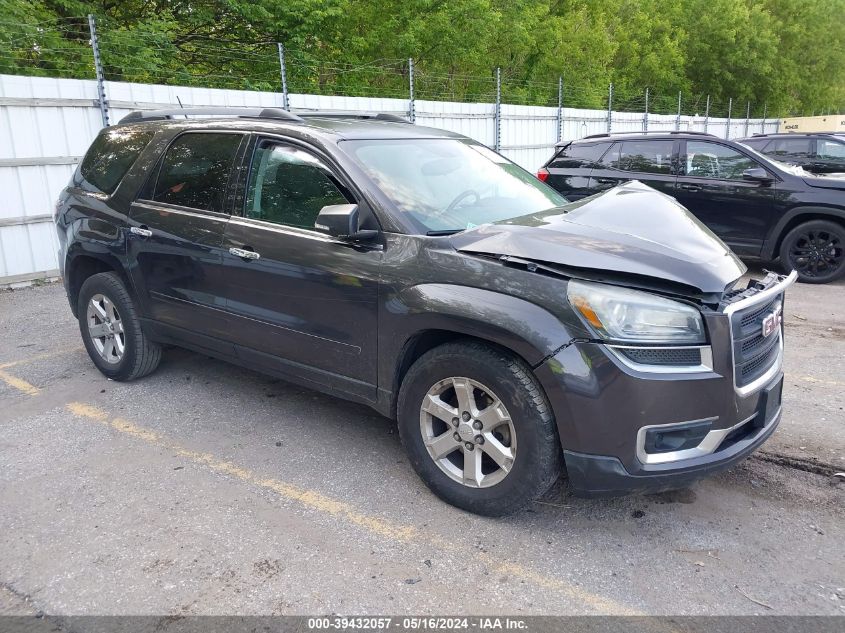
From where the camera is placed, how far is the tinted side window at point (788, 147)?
1178 centimetres

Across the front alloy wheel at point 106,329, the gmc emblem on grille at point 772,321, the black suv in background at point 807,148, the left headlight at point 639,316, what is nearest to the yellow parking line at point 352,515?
the front alloy wheel at point 106,329

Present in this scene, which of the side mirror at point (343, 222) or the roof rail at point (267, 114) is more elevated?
the roof rail at point (267, 114)

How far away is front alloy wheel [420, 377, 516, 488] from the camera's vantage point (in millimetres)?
3033

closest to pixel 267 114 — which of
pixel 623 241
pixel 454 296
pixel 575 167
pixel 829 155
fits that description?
pixel 454 296

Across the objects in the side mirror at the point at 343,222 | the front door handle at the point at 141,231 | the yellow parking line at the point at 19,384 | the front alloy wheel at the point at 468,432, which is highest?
the side mirror at the point at 343,222

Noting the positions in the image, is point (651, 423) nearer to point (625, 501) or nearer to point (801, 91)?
point (625, 501)

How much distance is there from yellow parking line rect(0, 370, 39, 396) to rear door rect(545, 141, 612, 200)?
6.85 meters

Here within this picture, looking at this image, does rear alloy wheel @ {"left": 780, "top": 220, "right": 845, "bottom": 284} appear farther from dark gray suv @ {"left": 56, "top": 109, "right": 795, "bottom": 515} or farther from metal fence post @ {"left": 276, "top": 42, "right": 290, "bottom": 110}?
metal fence post @ {"left": 276, "top": 42, "right": 290, "bottom": 110}

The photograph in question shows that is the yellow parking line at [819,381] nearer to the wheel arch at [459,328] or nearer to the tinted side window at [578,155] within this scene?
the wheel arch at [459,328]

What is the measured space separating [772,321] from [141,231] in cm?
380

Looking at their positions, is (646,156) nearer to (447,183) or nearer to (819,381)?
(819,381)

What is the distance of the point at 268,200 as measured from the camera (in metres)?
3.91

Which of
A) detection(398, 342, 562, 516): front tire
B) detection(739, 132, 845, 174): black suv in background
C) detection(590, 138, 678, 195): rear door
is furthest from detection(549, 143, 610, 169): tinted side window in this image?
detection(398, 342, 562, 516): front tire

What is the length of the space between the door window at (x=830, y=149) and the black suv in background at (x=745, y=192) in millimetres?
4254
